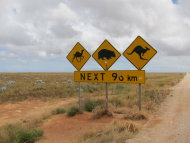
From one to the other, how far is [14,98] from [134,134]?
13.0 m

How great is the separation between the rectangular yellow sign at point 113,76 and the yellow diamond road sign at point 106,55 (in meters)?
0.38

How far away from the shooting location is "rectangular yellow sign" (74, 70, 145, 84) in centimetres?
702

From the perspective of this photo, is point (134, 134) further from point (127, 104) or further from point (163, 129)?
point (127, 104)

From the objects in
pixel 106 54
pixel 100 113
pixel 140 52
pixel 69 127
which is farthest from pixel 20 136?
pixel 140 52

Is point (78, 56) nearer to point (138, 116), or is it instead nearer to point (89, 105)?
point (89, 105)

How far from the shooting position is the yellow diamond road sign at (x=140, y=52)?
22.9 ft

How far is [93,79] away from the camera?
8.10 m

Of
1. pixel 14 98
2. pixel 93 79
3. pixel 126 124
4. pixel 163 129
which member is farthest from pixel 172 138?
pixel 14 98

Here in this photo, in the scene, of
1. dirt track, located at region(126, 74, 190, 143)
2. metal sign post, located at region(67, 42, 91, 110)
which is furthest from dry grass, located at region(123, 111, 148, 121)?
metal sign post, located at region(67, 42, 91, 110)

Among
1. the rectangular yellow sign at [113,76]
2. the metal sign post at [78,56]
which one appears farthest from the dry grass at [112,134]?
the metal sign post at [78,56]

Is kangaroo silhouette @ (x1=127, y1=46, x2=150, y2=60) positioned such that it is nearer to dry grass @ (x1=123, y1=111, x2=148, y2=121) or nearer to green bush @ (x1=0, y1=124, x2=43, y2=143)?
dry grass @ (x1=123, y1=111, x2=148, y2=121)

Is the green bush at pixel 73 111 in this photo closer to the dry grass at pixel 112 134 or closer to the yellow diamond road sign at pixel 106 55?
the yellow diamond road sign at pixel 106 55

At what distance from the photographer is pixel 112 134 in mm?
4660

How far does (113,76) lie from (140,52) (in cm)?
153
